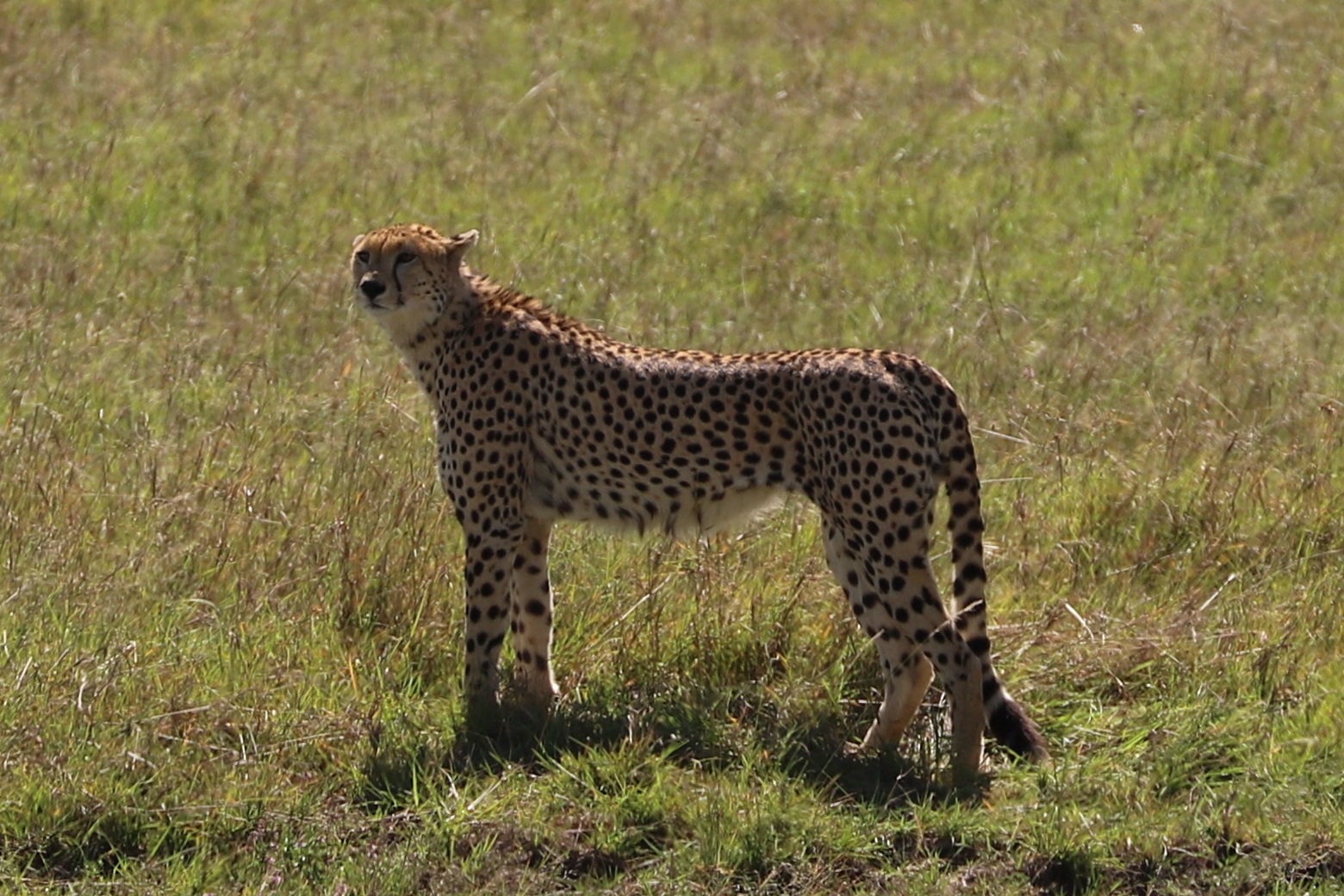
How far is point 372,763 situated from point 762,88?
6.16 metres

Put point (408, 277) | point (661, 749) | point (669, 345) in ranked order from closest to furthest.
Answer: point (661, 749)
point (408, 277)
point (669, 345)

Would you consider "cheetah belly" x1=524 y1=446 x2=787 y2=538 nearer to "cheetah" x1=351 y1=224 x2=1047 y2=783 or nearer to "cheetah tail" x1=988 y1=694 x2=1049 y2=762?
"cheetah" x1=351 y1=224 x2=1047 y2=783

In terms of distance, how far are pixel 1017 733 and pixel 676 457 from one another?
3.40 ft

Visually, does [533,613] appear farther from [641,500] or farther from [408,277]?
[408,277]

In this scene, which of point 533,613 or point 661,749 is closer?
point 661,749

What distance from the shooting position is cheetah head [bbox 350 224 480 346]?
568 centimetres

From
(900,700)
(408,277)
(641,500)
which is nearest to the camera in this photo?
(900,700)

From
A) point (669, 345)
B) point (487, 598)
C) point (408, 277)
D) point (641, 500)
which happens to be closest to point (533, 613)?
point (487, 598)

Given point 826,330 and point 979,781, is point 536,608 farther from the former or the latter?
point 826,330

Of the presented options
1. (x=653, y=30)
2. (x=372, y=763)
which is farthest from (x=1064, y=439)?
(x=653, y=30)

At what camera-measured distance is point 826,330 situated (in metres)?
8.12

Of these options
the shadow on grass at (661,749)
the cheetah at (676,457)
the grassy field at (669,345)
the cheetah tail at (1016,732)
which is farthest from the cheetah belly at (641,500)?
the cheetah tail at (1016,732)

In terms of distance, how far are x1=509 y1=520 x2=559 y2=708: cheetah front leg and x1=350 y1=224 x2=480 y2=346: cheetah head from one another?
23.5 inches

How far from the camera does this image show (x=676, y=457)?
5438mm
